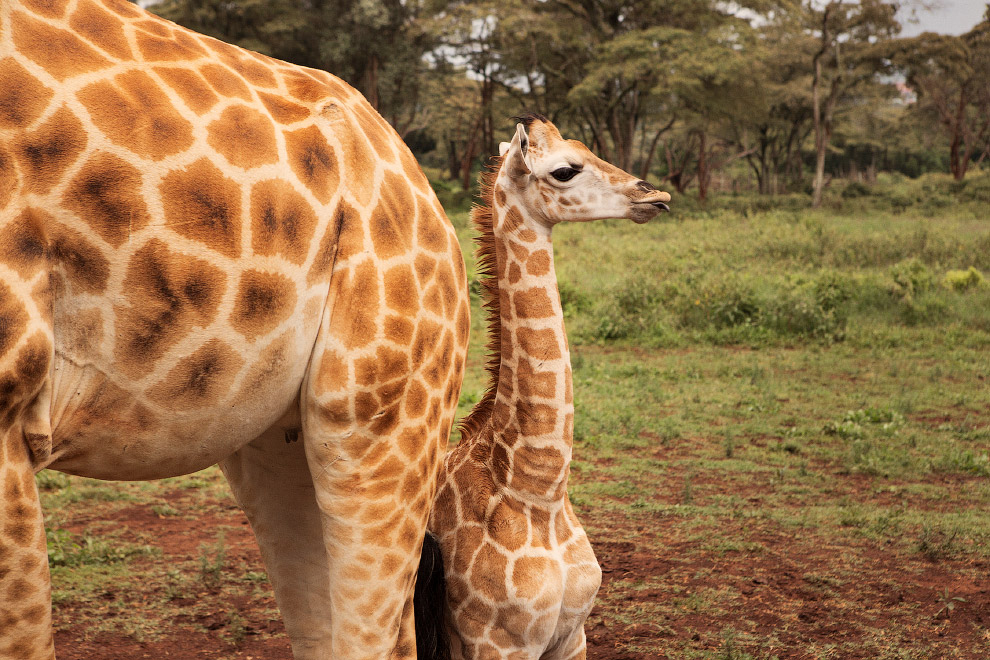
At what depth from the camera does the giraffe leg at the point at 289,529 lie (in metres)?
2.68

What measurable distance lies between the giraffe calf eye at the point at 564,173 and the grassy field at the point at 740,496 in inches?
86.3

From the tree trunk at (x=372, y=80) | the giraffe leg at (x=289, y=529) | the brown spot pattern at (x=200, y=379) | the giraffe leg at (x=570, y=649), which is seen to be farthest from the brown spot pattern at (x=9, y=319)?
the tree trunk at (x=372, y=80)

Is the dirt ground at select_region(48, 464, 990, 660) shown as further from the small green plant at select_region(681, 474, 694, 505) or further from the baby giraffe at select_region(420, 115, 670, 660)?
the baby giraffe at select_region(420, 115, 670, 660)

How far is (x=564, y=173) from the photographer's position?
2.97 metres

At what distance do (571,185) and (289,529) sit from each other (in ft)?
4.70

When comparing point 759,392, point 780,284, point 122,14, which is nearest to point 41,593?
point 122,14

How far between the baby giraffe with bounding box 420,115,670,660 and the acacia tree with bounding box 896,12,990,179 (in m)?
26.6

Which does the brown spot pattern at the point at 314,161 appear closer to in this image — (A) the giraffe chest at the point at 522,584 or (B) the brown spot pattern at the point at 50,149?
(B) the brown spot pattern at the point at 50,149

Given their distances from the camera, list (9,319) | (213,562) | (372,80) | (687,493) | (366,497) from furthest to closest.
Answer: (372,80), (687,493), (213,562), (366,497), (9,319)

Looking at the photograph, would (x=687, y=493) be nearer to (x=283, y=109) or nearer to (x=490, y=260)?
(x=490, y=260)

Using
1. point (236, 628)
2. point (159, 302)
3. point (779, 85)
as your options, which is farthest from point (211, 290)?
point (779, 85)

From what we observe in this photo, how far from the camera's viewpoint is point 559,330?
3.12 meters

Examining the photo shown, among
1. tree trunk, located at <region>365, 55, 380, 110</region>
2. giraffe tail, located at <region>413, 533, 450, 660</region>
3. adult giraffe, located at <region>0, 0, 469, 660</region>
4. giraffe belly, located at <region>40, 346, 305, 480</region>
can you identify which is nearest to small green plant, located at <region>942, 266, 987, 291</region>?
giraffe tail, located at <region>413, 533, 450, 660</region>

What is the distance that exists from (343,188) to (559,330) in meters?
1.15
